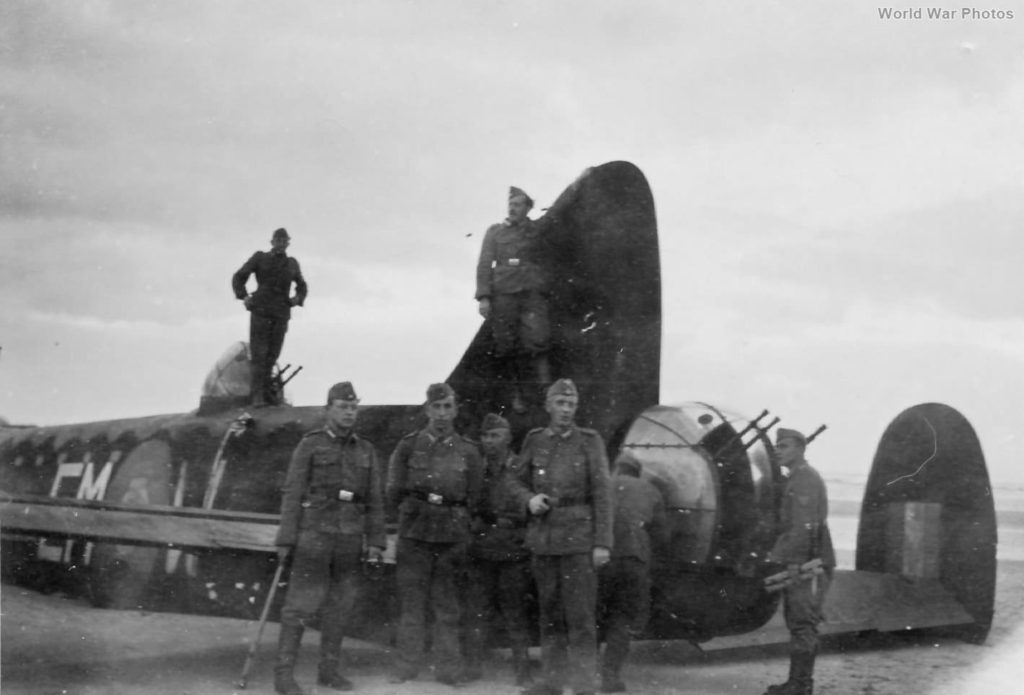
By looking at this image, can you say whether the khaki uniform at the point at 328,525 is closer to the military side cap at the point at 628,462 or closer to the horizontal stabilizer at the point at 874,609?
the military side cap at the point at 628,462

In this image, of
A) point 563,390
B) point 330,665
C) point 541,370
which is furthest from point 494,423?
point 330,665

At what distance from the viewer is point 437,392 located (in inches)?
284

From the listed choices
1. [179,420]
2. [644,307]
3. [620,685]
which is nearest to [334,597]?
[620,685]

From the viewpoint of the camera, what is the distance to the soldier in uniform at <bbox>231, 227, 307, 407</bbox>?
994 cm

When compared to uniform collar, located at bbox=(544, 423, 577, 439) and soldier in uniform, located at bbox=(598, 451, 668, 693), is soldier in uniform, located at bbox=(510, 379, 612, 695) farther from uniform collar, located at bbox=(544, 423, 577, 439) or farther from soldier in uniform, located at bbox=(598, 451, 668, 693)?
soldier in uniform, located at bbox=(598, 451, 668, 693)

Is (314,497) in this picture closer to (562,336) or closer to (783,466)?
(562,336)

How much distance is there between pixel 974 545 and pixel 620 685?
4.80 metres

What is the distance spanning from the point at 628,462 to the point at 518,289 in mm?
1558

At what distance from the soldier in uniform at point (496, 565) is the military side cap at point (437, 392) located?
42cm

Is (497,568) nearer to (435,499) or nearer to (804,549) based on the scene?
(435,499)

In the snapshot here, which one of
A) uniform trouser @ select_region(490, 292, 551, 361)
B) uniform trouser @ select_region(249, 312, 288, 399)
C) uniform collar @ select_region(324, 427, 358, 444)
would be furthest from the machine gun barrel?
uniform trouser @ select_region(249, 312, 288, 399)

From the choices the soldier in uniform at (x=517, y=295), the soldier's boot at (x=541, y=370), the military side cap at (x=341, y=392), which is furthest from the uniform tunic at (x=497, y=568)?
the military side cap at (x=341, y=392)

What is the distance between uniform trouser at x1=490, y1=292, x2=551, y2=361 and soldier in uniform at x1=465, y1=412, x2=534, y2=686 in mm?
649

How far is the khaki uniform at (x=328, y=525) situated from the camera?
6.60 metres
